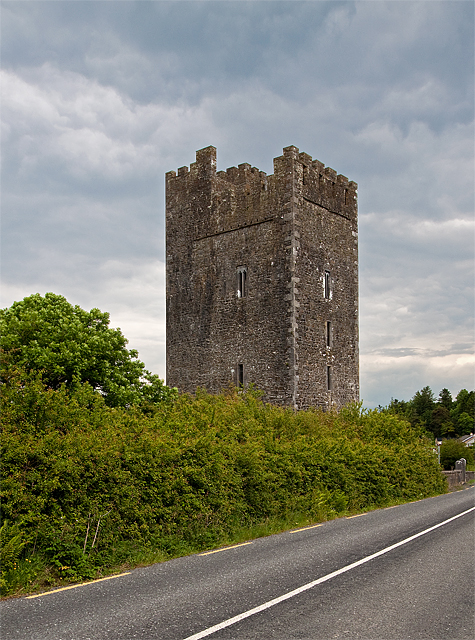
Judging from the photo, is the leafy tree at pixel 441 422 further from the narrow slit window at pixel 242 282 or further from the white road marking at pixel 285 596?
the white road marking at pixel 285 596

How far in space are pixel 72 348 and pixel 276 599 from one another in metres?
19.1

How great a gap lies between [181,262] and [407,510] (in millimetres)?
18749

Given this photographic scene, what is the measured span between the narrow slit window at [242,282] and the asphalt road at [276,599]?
19213 mm

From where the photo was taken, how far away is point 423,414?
144125 mm

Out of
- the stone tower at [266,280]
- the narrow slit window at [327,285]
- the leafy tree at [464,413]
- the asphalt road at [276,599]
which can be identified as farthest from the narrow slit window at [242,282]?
the leafy tree at [464,413]

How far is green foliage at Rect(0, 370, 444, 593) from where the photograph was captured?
9758 millimetres

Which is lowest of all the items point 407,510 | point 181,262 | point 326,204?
point 407,510

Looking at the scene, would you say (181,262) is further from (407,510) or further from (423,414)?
(423,414)

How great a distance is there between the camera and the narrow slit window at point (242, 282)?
30.8 m

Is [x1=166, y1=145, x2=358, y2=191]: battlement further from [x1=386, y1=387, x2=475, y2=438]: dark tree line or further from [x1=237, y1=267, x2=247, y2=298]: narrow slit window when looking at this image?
[x1=386, y1=387, x2=475, y2=438]: dark tree line

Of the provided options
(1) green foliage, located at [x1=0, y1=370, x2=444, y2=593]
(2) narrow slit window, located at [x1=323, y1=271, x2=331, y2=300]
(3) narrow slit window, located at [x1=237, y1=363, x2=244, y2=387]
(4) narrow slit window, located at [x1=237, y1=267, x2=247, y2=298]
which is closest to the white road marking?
(1) green foliage, located at [x1=0, y1=370, x2=444, y2=593]

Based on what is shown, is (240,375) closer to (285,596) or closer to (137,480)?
(137,480)

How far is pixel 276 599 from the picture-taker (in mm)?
8234

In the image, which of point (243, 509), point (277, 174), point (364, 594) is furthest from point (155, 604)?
point (277, 174)
